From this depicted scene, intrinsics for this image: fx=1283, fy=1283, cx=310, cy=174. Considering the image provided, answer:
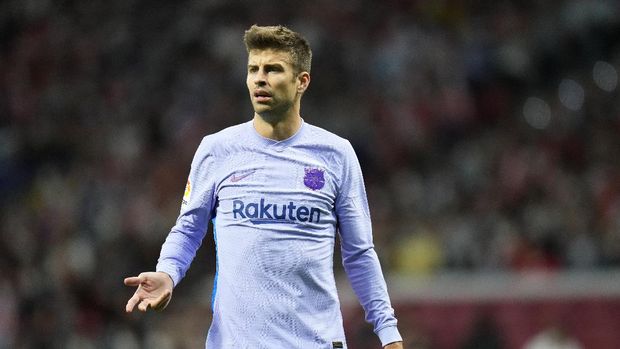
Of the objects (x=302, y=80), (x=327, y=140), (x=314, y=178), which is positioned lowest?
(x=314, y=178)

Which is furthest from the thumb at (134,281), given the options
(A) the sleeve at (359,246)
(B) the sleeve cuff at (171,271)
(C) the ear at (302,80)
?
(C) the ear at (302,80)

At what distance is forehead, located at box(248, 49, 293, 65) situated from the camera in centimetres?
481

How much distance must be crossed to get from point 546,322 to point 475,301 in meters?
0.64

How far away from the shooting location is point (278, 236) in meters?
4.80

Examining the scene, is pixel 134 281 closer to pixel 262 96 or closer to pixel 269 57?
pixel 262 96

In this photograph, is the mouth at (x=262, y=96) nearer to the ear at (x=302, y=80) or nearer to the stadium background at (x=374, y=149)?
the ear at (x=302, y=80)

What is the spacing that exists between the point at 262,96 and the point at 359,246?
706 mm

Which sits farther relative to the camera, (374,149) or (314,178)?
(374,149)

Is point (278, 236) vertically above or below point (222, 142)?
below

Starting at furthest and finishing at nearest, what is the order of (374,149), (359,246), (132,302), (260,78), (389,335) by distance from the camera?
(374,149), (359,246), (389,335), (260,78), (132,302)

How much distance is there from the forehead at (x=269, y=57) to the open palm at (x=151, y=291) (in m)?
0.88

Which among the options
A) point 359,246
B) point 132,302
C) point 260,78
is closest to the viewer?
point 132,302

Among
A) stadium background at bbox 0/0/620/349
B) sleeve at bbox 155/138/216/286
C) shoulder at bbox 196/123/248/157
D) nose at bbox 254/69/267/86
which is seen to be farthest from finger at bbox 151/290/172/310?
stadium background at bbox 0/0/620/349

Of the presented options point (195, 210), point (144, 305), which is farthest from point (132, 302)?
point (195, 210)
